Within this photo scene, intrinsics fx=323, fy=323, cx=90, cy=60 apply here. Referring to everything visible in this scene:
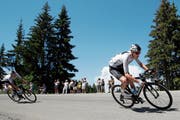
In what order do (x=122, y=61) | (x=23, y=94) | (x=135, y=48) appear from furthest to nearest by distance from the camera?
(x=23, y=94), (x=122, y=61), (x=135, y=48)

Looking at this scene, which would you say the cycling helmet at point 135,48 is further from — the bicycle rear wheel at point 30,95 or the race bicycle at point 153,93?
the bicycle rear wheel at point 30,95

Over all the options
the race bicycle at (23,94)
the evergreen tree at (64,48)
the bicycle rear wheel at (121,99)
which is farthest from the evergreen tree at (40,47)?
the bicycle rear wheel at (121,99)

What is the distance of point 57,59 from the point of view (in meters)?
52.8

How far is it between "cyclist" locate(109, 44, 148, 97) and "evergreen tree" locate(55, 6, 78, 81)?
40172 mm

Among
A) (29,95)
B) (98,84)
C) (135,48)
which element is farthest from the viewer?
(98,84)

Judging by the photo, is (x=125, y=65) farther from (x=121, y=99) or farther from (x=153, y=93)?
→ (x=121, y=99)

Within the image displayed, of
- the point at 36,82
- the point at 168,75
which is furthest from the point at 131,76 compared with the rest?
the point at 36,82

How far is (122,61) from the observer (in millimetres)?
10648

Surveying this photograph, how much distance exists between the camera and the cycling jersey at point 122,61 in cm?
1006

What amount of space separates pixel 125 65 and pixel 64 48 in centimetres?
4478

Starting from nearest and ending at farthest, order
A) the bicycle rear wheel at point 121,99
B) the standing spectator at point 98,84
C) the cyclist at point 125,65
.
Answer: the cyclist at point 125,65 < the bicycle rear wheel at point 121,99 < the standing spectator at point 98,84

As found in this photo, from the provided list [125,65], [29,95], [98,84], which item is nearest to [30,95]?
[29,95]

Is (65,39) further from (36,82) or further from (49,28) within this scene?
(36,82)

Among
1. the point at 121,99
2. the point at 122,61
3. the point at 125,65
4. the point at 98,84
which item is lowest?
the point at 121,99
